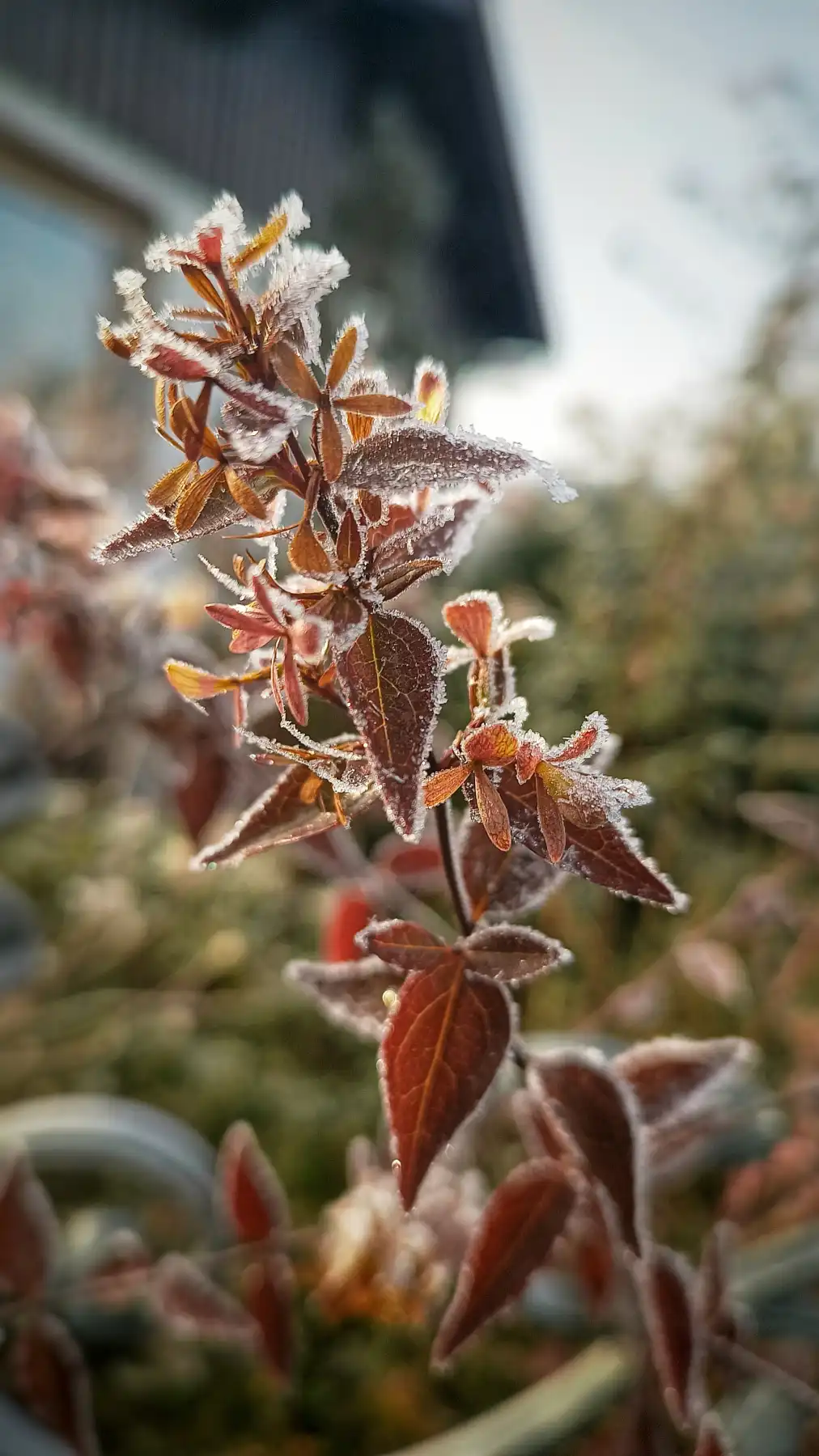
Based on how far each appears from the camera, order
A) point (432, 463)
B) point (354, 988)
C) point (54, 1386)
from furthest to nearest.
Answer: point (54, 1386)
point (354, 988)
point (432, 463)

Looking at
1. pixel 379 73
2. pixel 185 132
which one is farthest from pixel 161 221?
pixel 379 73

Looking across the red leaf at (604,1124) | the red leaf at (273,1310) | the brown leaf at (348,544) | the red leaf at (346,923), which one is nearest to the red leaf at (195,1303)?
the red leaf at (273,1310)

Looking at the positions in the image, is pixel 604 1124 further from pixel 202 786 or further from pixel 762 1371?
pixel 202 786

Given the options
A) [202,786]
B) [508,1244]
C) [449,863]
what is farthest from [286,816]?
[202,786]

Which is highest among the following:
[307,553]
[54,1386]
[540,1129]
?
[307,553]

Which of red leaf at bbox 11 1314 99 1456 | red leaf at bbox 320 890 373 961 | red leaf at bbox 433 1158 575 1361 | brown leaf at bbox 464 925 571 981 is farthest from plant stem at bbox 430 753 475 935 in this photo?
red leaf at bbox 11 1314 99 1456

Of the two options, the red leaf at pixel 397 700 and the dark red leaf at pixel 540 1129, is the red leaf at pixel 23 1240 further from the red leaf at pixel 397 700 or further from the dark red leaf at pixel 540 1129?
the red leaf at pixel 397 700

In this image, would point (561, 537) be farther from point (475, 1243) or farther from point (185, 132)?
point (185, 132)
